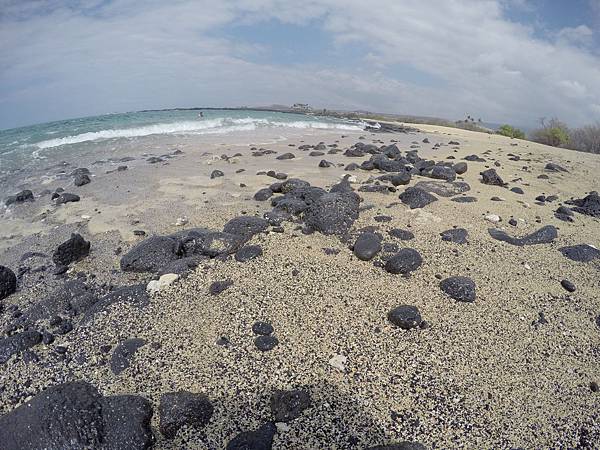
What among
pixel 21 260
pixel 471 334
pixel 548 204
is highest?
pixel 548 204

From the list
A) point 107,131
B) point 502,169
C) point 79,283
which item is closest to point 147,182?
point 79,283

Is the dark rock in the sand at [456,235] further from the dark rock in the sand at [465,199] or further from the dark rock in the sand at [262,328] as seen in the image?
the dark rock in the sand at [262,328]

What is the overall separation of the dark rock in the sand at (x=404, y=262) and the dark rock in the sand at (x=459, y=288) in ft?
1.52

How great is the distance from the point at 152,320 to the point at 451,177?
8153mm

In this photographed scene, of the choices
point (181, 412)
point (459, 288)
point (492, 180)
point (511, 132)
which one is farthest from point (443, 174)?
point (511, 132)

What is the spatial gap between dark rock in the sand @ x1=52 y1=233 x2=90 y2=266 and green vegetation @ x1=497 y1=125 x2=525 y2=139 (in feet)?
128

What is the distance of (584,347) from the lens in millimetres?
4074

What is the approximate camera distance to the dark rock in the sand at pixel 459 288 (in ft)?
15.5

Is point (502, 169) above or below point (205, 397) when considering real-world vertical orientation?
above

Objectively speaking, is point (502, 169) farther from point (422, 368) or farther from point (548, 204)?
point (422, 368)

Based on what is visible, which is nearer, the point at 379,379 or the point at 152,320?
the point at 379,379

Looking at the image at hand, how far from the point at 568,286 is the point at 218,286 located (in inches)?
180

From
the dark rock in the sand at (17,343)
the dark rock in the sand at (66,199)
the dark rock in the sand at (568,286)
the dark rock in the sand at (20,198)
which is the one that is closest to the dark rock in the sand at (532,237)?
the dark rock in the sand at (568,286)

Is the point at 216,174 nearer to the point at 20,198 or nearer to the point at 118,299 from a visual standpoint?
the point at 20,198
